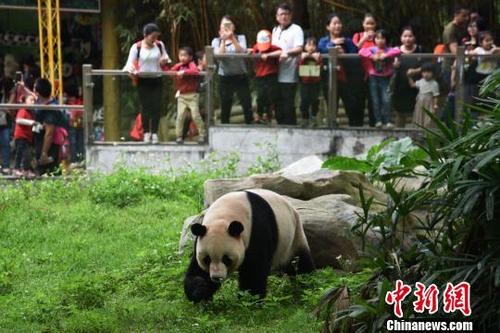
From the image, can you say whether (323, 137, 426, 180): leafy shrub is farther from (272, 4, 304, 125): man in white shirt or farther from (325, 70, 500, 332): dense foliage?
(325, 70, 500, 332): dense foliage

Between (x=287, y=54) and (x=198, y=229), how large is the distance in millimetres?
7333

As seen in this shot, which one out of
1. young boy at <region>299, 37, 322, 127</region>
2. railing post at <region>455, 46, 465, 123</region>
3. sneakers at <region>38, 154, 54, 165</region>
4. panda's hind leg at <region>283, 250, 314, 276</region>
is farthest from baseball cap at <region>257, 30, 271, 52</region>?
panda's hind leg at <region>283, 250, 314, 276</region>

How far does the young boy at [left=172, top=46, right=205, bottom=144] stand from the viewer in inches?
588

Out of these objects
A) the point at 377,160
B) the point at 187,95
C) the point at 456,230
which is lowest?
the point at 377,160

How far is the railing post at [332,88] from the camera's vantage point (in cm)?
1472

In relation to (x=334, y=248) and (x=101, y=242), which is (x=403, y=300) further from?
(x=101, y=242)

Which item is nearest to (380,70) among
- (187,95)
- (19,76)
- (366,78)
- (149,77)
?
(366,78)

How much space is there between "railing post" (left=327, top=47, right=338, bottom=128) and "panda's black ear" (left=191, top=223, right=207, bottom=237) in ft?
24.0

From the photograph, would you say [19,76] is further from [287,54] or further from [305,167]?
[305,167]

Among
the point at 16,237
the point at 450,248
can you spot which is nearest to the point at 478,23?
the point at 16,237

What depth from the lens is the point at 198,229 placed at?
25.1 ft

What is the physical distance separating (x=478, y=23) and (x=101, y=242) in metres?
6.72

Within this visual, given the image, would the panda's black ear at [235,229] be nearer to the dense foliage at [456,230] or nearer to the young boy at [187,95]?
the dense foliage at [456,230]

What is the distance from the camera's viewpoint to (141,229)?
36.4 ft
